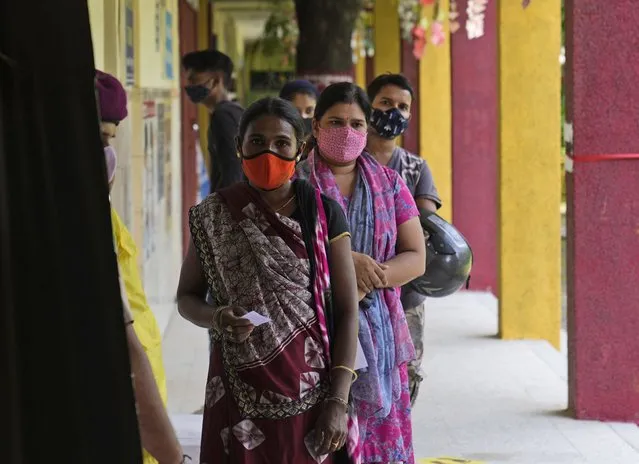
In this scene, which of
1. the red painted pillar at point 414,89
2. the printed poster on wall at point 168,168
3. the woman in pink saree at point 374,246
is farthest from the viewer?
the red painted pillar at point 414,89

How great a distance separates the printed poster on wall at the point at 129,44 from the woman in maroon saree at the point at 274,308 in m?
3.30

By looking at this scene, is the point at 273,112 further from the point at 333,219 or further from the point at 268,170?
the point at 333,219

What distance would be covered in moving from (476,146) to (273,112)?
887 centimetres

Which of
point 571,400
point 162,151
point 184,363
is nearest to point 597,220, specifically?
point 571,400

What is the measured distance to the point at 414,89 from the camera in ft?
47.2

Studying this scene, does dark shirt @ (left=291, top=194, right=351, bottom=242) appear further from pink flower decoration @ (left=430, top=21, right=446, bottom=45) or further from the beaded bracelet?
pink flower decoration @ (left=430, top=21, right=446, bottom=45)

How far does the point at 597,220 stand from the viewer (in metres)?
6.25

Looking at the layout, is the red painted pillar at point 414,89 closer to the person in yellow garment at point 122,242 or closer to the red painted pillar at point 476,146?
the red painted pillar at point 476,146

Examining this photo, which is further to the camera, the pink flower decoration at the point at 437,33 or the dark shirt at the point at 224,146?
the pink flower decoration at the point at 437,33

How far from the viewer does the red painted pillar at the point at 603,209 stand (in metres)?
6.13

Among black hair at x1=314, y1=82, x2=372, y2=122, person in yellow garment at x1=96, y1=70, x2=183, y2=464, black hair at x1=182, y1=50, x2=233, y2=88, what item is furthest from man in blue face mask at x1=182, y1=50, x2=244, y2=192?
person in yellow garment at x1=96, y1=70, x2=183, y2=464

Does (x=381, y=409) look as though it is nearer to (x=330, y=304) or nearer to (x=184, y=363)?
(x=330, y=304)

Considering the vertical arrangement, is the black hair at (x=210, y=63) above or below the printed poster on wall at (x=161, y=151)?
above

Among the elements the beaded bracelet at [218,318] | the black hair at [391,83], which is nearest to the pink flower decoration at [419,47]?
the black hair at [391,83]
